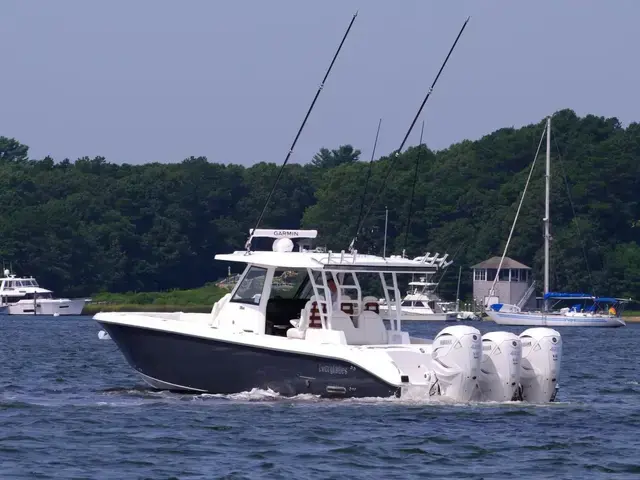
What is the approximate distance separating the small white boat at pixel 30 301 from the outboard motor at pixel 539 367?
72311 mm

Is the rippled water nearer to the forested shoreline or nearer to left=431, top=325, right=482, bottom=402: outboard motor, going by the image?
left=431, top=325, right=482, bottom=402: outboard motor

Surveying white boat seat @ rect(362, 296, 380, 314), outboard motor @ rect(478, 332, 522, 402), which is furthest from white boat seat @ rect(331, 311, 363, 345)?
outboard motor @ rect(478, 332, 522, 402)

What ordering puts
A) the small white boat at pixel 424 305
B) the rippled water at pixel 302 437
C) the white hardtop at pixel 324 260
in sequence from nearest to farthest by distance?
the rippled water at pixel 302 437 → the white hardtop at pixel 324 260 → the small white boat at pixel 424 305

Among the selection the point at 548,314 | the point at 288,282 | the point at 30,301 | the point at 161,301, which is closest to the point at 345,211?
the point at 161,301

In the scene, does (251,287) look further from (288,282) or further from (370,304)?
(370,304)

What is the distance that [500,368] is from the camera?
71.9ft

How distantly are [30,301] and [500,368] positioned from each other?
75386 mm

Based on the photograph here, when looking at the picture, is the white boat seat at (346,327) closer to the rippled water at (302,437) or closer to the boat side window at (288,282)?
the boat side window at (288,282)

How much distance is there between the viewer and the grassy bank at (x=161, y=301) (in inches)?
3602

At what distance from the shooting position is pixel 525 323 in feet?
267

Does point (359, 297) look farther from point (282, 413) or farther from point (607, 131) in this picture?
point (607, 131)

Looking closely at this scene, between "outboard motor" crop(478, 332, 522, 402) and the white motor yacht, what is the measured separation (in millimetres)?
14

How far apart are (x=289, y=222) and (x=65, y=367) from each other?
83.3m

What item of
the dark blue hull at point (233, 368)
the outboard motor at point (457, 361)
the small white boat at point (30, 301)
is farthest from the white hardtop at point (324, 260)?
the small white boat at point (30, 301)
